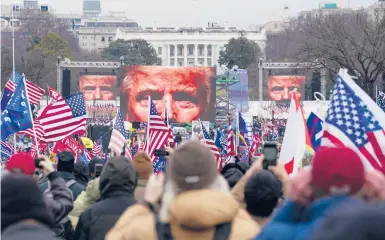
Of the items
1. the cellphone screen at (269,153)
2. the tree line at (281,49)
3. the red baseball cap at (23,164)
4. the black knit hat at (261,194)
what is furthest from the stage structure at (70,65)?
the black knit hat at (261,194)

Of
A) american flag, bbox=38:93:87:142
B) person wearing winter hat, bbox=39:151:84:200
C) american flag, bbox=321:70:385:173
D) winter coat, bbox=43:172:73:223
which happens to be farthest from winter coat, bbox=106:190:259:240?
american flag, bbox=38:93:87:142

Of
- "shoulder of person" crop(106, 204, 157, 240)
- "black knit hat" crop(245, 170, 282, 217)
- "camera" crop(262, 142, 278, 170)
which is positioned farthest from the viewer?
Answer: "camera" crop(262, 142, 278, 170)

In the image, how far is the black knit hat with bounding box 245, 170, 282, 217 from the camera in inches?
221

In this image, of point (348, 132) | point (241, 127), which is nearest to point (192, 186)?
point (348, 132)

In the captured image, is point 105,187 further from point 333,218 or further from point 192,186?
point 333,218

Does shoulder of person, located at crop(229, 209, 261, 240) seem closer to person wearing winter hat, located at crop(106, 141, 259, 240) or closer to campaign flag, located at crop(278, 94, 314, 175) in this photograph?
person wearing winter hat, located at crop(106, 141, 259, 240)

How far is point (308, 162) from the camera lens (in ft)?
30.2

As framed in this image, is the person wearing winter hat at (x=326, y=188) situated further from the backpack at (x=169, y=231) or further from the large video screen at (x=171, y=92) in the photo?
the large video screen at (x=171, y=92)

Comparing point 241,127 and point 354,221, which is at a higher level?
point 354,221

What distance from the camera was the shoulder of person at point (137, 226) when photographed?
4.64 meters

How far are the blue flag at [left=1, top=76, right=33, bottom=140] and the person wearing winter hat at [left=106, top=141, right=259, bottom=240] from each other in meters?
11.2

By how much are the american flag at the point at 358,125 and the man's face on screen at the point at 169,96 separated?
5354 cm

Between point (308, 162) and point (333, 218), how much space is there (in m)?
5.93

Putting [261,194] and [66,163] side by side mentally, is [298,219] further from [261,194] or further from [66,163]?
[66,163]
